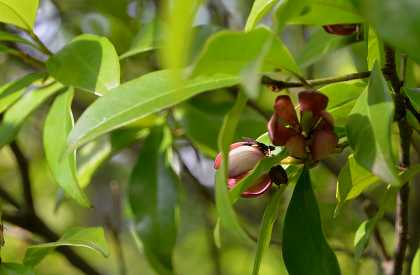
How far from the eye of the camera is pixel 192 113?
5.82ft

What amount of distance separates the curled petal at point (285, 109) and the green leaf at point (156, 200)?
58 cm

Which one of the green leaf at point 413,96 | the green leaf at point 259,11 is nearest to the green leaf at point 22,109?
the green leaf at point 259,11

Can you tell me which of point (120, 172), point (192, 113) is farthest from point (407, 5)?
point (120, 172)

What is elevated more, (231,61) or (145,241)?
(231,61)

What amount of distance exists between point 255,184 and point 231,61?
0.80 ft

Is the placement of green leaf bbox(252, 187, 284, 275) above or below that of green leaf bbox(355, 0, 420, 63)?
below

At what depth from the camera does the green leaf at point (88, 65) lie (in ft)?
3.81

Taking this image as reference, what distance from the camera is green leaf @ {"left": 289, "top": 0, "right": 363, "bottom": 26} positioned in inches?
38.2

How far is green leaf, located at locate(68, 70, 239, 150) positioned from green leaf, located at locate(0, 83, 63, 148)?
0.47 m

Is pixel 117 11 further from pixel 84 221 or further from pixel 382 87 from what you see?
pixel 382 87

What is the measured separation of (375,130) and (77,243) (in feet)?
1.51

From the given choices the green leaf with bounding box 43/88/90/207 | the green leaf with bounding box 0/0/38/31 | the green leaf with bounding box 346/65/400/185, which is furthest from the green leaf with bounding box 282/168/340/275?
the green leaf with bounding box 0/0/38/31

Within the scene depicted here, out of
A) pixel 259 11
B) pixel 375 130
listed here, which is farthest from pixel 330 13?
pixel 375 130

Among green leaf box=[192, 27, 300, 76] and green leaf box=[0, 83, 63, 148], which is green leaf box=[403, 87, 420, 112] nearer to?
green leaf box=[192, 27, 300, 76]
